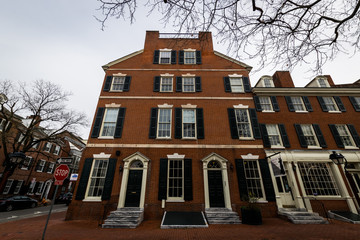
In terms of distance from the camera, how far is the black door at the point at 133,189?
9.45 meters

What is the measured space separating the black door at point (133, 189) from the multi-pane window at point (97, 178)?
1.72m

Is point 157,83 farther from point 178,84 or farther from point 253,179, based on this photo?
point 253,179

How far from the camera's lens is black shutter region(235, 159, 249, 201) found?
31.2ft

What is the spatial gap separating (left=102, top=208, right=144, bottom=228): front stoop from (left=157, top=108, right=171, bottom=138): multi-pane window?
15.9 ft

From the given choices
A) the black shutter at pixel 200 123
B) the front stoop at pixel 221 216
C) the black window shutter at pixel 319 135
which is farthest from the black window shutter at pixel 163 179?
the black window shutter at pixel 319 135

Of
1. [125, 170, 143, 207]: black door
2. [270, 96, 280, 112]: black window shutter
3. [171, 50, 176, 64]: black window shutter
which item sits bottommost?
[125, 170, 143, 207]: black door

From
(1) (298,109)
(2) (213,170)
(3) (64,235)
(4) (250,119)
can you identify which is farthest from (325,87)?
(3) (64,235)

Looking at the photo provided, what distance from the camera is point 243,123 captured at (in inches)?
462

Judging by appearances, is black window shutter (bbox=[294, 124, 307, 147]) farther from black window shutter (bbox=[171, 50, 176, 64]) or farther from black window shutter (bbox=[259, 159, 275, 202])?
black window shutter (bbox=[171, 50, 176, 64])

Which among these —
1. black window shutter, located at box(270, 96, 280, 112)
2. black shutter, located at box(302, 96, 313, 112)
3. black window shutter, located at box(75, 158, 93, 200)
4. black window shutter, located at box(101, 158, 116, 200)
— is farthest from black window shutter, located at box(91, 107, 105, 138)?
black shutter, located at box(302, 96, 313, 112)

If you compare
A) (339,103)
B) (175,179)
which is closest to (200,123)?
A: (175,179)

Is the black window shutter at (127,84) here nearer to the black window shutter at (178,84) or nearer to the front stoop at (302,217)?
the black window shutter at (178,84)

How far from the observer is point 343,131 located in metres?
12.3

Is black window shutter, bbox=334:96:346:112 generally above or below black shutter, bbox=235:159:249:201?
above
